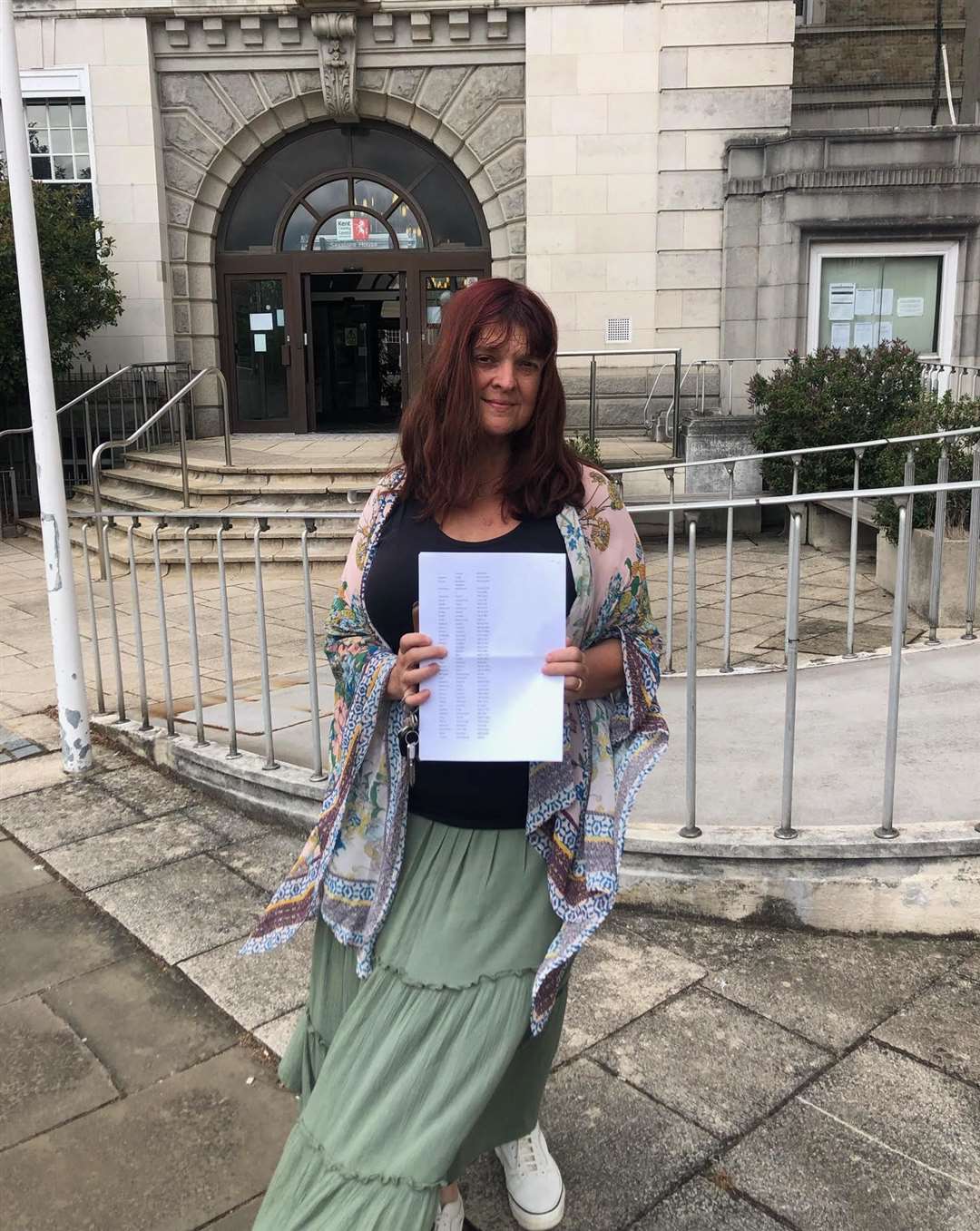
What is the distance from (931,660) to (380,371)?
11.3 metres

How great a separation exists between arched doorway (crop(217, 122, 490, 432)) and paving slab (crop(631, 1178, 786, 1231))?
12816mm

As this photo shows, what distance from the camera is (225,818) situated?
4234 mm

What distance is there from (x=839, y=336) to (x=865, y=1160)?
39.0ft

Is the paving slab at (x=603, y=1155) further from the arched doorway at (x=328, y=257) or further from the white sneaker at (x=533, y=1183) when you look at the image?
the arched doorway at (x=328, y=257)

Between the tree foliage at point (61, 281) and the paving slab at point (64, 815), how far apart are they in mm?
8176

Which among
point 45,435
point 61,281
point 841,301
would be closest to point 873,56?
point 841,301

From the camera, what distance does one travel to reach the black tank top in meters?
1.92

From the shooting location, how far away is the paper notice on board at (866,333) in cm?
1266

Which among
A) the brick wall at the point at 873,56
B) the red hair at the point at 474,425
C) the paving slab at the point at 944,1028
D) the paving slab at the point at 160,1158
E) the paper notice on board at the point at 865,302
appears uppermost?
the brick wall at the point at 873,56

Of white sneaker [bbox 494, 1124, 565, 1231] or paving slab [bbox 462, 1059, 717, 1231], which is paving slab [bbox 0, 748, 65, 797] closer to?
paving slab [bbox 462, 1059, 717, 1231]

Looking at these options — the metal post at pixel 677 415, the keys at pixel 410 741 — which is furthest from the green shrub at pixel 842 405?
the keys at pixel 410 741

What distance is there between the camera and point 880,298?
12.6m

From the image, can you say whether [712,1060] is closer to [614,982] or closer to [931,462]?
[614,982]

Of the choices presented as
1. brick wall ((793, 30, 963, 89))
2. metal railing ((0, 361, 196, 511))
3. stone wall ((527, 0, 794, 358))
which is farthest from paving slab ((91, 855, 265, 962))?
brick wall ((793, 30, 963, 89))
